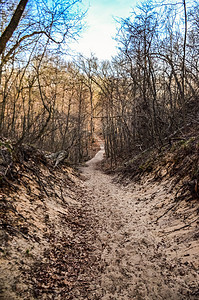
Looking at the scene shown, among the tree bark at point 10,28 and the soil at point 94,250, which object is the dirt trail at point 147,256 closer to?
the soil at point 94,250

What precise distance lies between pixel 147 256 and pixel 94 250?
1.03 meters

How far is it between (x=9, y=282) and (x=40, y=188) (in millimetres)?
3275

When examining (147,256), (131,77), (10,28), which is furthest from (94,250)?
(131,77)

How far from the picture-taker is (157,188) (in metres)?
6.14

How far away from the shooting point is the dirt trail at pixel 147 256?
241 centimetres

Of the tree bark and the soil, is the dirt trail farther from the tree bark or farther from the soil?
the tree bark

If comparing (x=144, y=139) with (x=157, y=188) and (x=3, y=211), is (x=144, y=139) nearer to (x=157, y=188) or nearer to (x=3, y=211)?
(x=157, y=188)

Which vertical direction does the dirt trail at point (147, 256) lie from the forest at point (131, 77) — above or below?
below

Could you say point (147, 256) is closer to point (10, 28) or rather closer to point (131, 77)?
point (10, 28)

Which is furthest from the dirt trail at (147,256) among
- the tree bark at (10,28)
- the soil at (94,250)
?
the tree bark at (10,28)

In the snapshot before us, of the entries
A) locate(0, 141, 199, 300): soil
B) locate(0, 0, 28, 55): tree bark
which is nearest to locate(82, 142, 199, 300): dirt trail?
locate(0, 141, 199, 300): soil

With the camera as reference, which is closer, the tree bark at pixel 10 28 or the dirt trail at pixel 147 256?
the dirt trail at pixel 147 256

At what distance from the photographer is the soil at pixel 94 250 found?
236 centimetres

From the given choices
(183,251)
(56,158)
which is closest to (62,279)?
(183,251)
